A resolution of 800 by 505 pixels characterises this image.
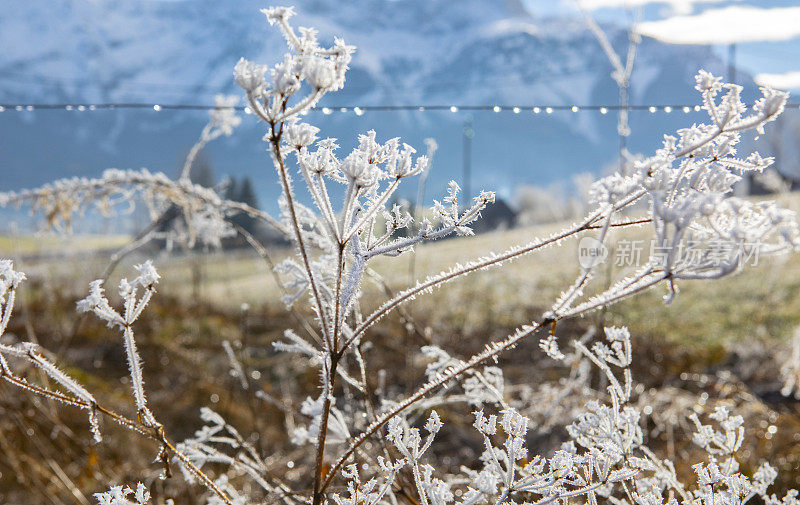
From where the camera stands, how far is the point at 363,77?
408 ft

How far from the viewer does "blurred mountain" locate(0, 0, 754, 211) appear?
465 ft

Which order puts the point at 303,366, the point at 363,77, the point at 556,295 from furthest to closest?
1. the point at 363,77
2. the point at 556,295
3. the point at 303,366

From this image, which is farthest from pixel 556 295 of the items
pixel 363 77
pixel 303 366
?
pixel 363 77

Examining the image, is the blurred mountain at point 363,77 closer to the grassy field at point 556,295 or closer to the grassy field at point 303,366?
the grassy field at point 556,295

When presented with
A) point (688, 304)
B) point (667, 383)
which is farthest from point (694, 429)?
point (688, 304)

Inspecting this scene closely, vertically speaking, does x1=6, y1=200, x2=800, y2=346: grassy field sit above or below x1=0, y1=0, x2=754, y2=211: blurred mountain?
below

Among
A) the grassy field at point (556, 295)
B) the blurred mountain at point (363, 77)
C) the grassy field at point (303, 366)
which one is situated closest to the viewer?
the grassy field at point (303, 366)

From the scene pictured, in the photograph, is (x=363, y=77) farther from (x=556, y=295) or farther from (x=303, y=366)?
(x=303, y=366)

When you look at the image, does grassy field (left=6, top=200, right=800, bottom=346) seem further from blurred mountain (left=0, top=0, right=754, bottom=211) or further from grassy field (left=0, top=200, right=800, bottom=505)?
blurred mountain (left=0, top=0, right=754, bottom=211)

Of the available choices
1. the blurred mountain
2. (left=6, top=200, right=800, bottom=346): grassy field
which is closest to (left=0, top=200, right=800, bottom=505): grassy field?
(left=6, top=200, right=800, bottom=346): grassy field

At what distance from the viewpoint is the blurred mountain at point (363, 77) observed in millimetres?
141750

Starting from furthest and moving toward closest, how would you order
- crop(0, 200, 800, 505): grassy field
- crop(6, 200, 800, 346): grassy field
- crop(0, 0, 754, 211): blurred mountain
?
crop(0, 0, 754, 211): blurred mountain → crop(6, 200, 800, 346): grassy field → crop(0, 200, 800, 505): grassy field

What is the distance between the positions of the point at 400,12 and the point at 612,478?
211 m

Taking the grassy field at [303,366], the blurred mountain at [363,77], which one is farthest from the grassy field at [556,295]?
the blurred mountain at [363,77]
